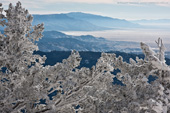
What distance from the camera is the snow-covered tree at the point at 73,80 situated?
4.88 meters

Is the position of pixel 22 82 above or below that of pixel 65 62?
below

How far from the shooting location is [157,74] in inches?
206

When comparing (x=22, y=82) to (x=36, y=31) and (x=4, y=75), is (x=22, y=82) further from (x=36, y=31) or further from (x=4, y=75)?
(x=36, y=31)

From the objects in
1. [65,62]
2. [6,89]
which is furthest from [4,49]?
[65,62]

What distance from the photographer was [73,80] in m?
7.24

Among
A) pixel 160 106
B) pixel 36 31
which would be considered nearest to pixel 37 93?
pixel 36 31

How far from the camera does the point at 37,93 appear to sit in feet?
20.4

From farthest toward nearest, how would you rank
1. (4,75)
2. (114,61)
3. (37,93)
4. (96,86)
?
1. (96,86)
2. (4,75)
3. (114,61)
4. (37,93)

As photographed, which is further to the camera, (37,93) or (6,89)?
(6,89)

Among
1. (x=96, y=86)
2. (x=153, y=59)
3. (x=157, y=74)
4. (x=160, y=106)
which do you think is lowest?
(x=96, y=86)

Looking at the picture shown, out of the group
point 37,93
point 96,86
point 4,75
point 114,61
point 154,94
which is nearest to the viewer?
point 154,94

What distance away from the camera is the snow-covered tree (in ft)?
16.0

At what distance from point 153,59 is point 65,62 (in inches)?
124

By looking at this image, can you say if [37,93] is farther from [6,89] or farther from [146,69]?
[146,69]
